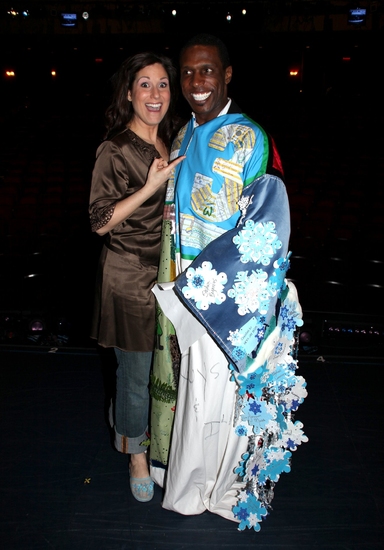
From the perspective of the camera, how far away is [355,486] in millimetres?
1564

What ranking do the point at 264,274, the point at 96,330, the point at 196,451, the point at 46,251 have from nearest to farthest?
1. the point at 264,274
2. the point at 196,451
3. the point at 96,330
4. the point at 46,251

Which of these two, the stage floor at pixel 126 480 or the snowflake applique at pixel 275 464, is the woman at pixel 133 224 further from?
the snowflake applique at pixel 275 464

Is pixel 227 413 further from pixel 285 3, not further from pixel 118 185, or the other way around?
pixel 285 3

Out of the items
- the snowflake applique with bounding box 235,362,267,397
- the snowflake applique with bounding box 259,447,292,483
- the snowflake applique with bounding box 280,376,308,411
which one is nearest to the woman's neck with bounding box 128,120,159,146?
the snowflake applique with bounding box 235,362,267,397

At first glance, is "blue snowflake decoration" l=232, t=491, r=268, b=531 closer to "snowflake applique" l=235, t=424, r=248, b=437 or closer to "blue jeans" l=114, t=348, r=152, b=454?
"snowflake applique" l=235, t=424, r=248, b=437

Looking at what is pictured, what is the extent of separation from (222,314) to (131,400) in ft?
1.52

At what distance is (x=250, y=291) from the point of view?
1.24m

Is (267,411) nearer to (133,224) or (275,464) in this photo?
(275,464)

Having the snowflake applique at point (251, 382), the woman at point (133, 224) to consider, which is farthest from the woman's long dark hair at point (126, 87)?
the snowflake applique at point (251, 382)

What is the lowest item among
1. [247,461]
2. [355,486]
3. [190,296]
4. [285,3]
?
[355,486]

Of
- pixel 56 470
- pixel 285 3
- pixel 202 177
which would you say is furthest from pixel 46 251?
pixel 285 3

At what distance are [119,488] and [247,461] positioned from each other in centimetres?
42

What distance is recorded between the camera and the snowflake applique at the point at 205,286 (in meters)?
1.24

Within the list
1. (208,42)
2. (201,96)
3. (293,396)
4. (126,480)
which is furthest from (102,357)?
(208,42)
